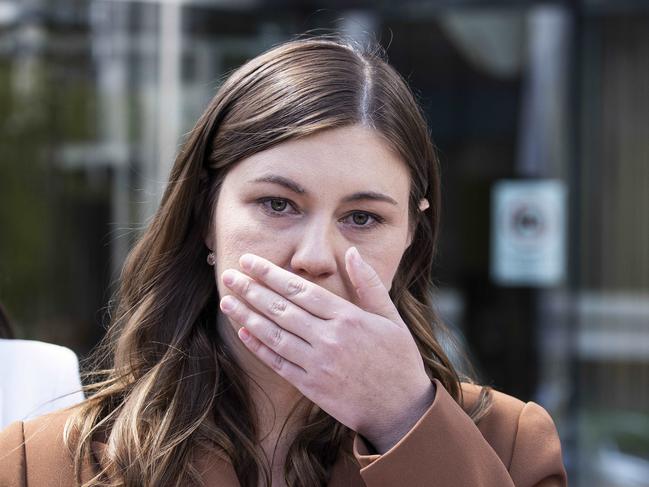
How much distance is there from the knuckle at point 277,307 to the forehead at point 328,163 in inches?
9.7

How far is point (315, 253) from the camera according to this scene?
1.92 metres

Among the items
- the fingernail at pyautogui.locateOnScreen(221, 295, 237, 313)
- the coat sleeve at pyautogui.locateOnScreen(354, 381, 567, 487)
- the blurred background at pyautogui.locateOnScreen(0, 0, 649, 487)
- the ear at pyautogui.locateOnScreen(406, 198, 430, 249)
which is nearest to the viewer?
the coat sleeve at pyautogui.locateOnScreen(354, 381, 567, 487)

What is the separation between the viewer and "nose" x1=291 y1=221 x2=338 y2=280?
6.29 feet

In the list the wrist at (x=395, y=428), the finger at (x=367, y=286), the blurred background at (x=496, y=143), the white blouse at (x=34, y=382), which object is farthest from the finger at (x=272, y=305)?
the blurred background at (x=496, y=143)

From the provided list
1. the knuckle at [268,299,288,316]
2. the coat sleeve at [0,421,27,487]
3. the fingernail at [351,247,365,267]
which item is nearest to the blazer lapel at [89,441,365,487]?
the coat sleeve at [0,421,27,487]

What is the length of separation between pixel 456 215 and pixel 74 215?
2882mm

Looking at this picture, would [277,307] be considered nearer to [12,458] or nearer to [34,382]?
[12,458]

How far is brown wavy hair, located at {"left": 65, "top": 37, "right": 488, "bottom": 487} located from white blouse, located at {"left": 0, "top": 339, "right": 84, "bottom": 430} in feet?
0.56

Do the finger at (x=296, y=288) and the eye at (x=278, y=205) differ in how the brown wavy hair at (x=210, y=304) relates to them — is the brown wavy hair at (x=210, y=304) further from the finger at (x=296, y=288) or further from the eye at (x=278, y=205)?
the finger at (x=296, y=288)

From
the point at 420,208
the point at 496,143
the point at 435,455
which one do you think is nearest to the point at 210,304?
the point at 420,208

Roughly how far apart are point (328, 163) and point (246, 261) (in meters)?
0.27

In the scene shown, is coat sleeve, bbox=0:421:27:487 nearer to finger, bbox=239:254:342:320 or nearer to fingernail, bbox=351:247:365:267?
finger, bbox=239:254:342:320

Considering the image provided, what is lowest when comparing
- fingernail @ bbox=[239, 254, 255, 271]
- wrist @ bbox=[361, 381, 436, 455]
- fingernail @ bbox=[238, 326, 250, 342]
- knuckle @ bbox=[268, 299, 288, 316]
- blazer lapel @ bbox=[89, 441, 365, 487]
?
blazer lapel @ bbox=[89, 441, 365, 487]

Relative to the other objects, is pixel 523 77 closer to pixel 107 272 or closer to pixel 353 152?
pixel 107 272
